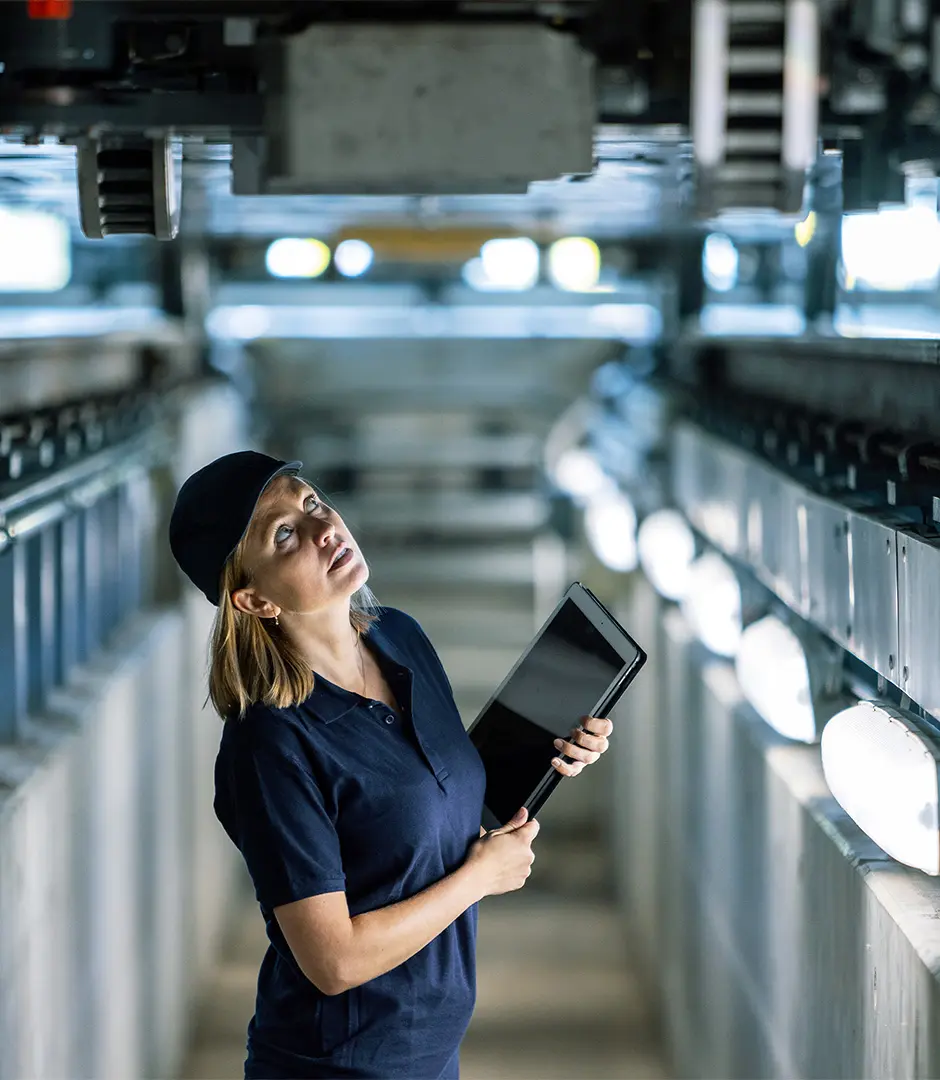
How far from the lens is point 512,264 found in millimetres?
5719

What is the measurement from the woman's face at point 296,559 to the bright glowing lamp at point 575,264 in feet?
13.2

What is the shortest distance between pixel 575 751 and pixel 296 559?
45cm

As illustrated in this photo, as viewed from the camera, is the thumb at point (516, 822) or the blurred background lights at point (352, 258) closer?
the thumb at point (516, 822)

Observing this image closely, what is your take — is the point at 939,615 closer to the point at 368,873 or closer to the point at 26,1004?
the point at 368,873

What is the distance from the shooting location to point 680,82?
1565 mm

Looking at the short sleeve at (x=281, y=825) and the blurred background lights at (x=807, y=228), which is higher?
the blurred background lights at (x=807, y=228)

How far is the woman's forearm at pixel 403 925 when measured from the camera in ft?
5.23

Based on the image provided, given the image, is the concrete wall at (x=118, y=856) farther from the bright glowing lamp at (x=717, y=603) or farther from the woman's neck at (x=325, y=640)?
the bright glowing lamp at (x=717, y=603)

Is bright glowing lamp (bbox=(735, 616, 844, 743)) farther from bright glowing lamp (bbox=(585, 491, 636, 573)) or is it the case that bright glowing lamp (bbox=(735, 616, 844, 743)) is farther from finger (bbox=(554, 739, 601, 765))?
bright glowing lamp (bbox=(585, 491, 636, 573))

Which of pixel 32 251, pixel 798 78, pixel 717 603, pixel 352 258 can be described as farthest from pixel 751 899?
pixel 352 258

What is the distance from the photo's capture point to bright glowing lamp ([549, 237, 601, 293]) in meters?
5.59

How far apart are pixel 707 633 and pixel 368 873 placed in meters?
1.50

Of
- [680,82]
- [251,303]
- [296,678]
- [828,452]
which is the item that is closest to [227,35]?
[680,82]


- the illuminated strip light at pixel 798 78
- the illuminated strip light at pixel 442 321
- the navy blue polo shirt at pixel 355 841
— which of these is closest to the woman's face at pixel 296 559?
the navy blue polo shirt at pixel 355 841
